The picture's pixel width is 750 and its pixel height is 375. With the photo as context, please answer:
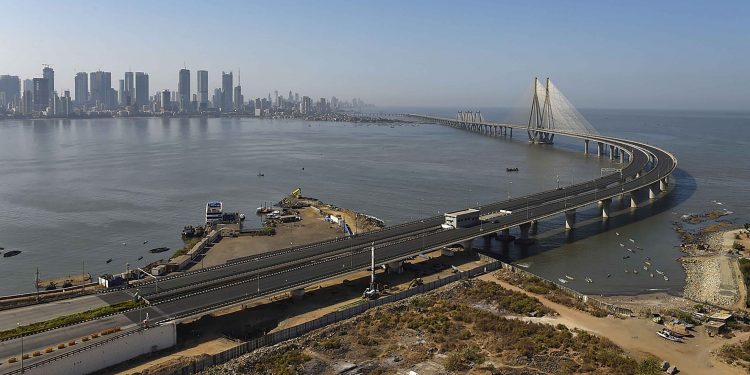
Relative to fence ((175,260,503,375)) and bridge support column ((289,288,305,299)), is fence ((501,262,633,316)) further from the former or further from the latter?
bridge support column ((289,288,305,299))

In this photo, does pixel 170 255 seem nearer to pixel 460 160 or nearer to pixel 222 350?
pixel 222 350

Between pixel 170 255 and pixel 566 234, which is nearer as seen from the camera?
pixel 170 255

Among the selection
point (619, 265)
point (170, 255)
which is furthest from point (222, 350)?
point (619, 265)

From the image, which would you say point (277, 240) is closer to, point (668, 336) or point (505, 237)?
point (505, 237)

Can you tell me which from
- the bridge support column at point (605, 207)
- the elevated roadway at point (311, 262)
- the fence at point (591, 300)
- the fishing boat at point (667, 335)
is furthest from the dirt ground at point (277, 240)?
the bridge support column at point (605, 207)

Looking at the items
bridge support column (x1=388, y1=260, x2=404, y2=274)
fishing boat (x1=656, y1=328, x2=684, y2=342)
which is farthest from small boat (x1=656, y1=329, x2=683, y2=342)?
bridge support column (x1=388, y1=260, x2=404, y2=274)

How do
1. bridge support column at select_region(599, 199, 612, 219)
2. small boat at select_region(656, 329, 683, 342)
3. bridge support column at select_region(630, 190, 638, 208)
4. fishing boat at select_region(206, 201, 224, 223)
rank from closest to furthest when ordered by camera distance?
1. small boat at select_region(656, 329, 683, 342)
2. fishing boat at select_region(206, 201, 224, 223)
3. bridge support column at select_region(599, 199, 612, 219)
4. bridge support column at select_region(630, 190, 638, 208)
